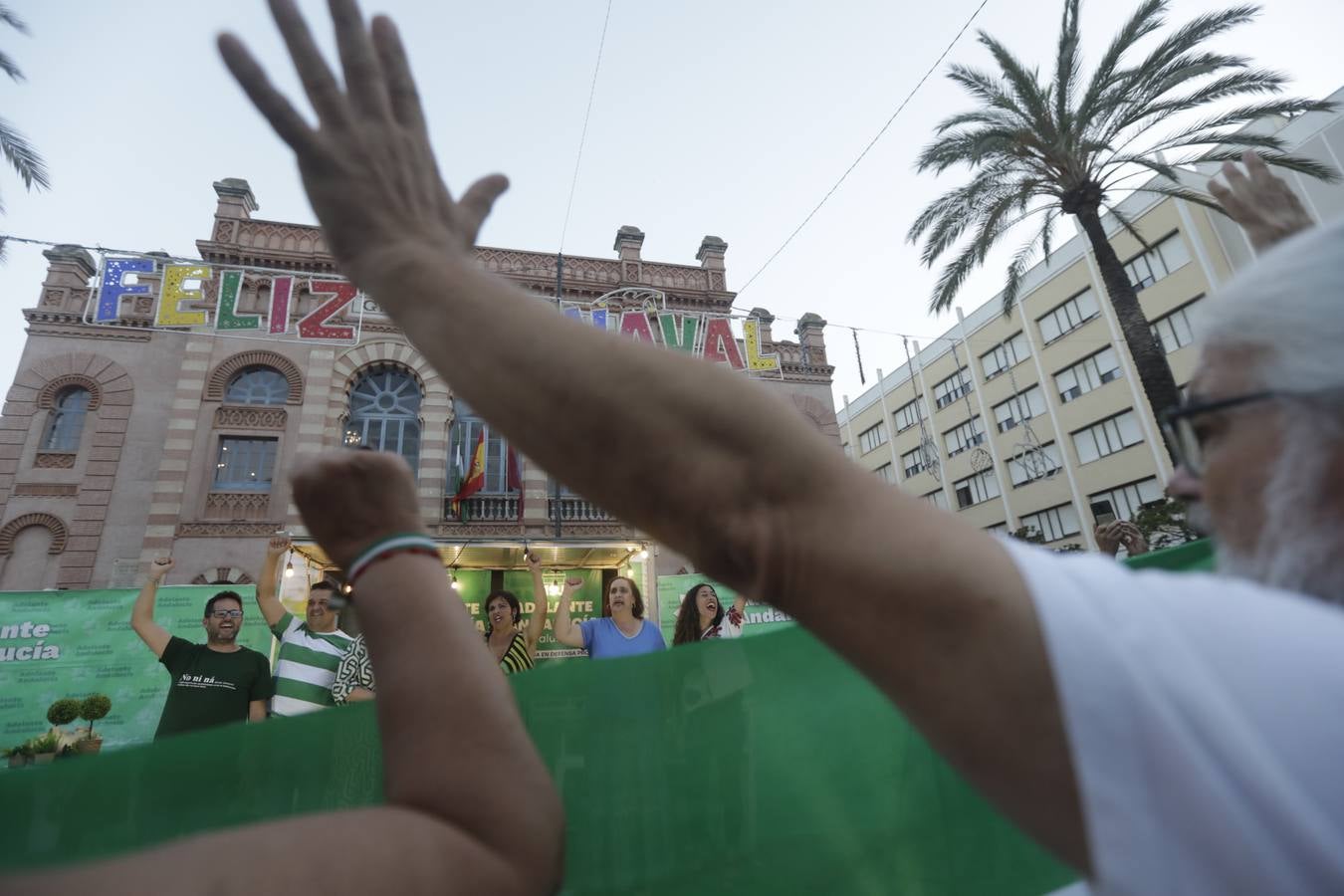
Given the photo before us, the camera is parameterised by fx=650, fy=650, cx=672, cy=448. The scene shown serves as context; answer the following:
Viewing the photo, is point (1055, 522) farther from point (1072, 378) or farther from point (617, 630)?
point (617, 630)

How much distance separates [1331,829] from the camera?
0.47m

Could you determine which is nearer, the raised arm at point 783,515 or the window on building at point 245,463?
the raised arm at point 783,515

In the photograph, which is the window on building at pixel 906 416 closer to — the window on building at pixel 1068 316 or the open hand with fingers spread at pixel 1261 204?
the window on building at pixel 1068 316

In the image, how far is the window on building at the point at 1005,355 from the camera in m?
32.0

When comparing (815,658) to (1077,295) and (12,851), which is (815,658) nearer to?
(12,851)

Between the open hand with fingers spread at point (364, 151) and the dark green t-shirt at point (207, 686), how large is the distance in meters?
4.41

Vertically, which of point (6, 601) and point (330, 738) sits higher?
point (6, 601)

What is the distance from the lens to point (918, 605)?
0.53 meters

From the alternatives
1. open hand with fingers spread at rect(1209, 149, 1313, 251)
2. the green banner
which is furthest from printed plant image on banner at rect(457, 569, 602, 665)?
open hand with fingers spread at rect(1209, 149, 1313, 251)

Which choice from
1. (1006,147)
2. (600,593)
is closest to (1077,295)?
(1006,147)

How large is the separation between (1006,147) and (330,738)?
14014 mm

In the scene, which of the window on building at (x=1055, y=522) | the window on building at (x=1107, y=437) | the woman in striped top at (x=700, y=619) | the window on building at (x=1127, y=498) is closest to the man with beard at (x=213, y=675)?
the woman in striped top at (x=700, y=619)

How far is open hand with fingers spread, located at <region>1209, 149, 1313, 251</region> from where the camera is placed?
1.80 meters

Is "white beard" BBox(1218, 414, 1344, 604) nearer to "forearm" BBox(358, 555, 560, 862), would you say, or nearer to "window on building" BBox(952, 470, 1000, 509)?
"forearm" BBox(358, 555, 560, 862)
